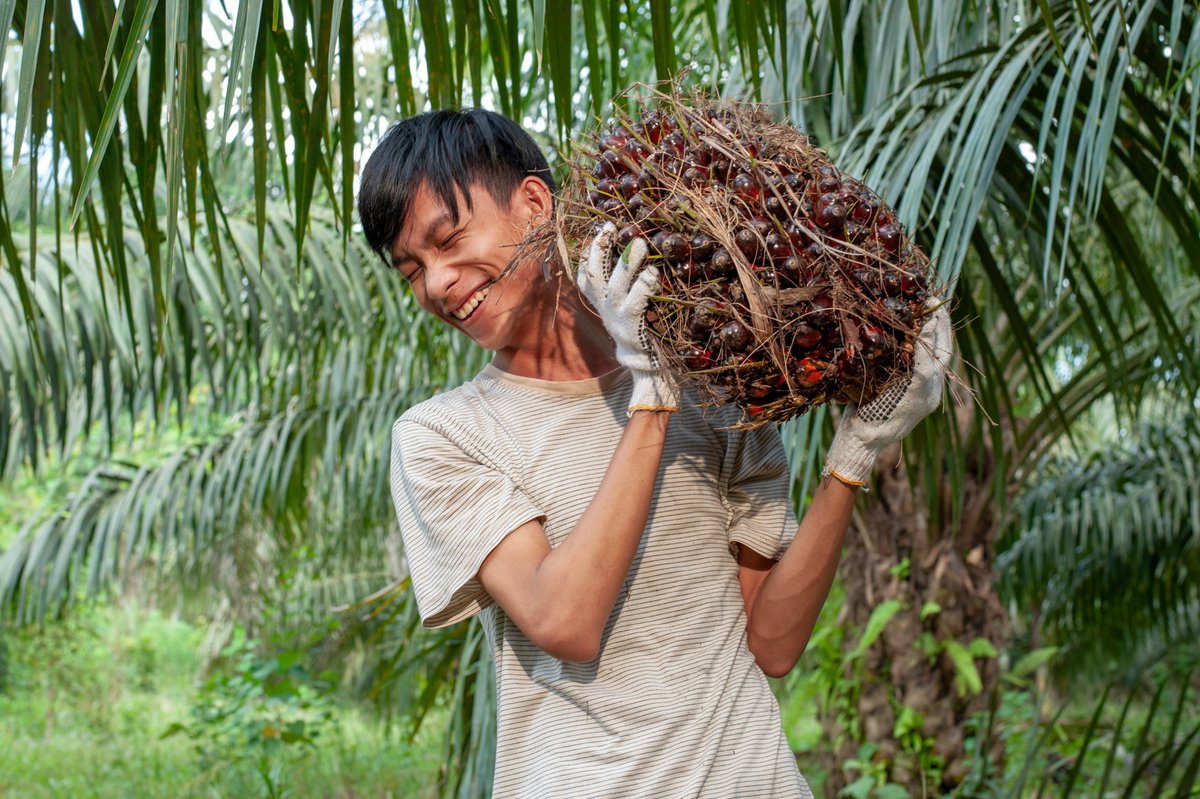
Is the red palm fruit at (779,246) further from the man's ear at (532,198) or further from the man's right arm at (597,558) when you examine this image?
the man's ear at (532,198)

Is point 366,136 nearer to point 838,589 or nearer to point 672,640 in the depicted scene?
point 838,589

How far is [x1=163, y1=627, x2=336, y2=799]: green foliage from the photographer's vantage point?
5.34 meters

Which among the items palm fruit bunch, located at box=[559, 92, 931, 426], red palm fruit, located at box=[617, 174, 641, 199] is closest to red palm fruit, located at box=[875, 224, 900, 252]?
palm fruit bunch, located at box=[559, 92, 931, 426]

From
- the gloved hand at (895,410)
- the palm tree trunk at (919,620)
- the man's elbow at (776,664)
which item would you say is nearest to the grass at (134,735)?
the palm tree trunk at (919,620)

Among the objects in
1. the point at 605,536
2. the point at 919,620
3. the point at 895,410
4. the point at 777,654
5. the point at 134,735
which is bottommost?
the point at 134,735

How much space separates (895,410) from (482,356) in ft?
5.94

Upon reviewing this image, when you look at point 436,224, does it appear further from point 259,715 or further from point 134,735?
point 134,735

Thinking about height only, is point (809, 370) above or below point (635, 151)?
below

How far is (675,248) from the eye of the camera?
1.02 metres

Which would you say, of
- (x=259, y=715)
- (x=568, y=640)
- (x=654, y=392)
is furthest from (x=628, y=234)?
(x=259, y=715)

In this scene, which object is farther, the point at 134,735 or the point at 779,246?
the point at 134,735

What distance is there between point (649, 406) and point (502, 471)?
0.21m

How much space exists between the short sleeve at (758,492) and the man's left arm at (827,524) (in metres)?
0.03

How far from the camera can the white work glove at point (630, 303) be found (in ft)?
3.40
